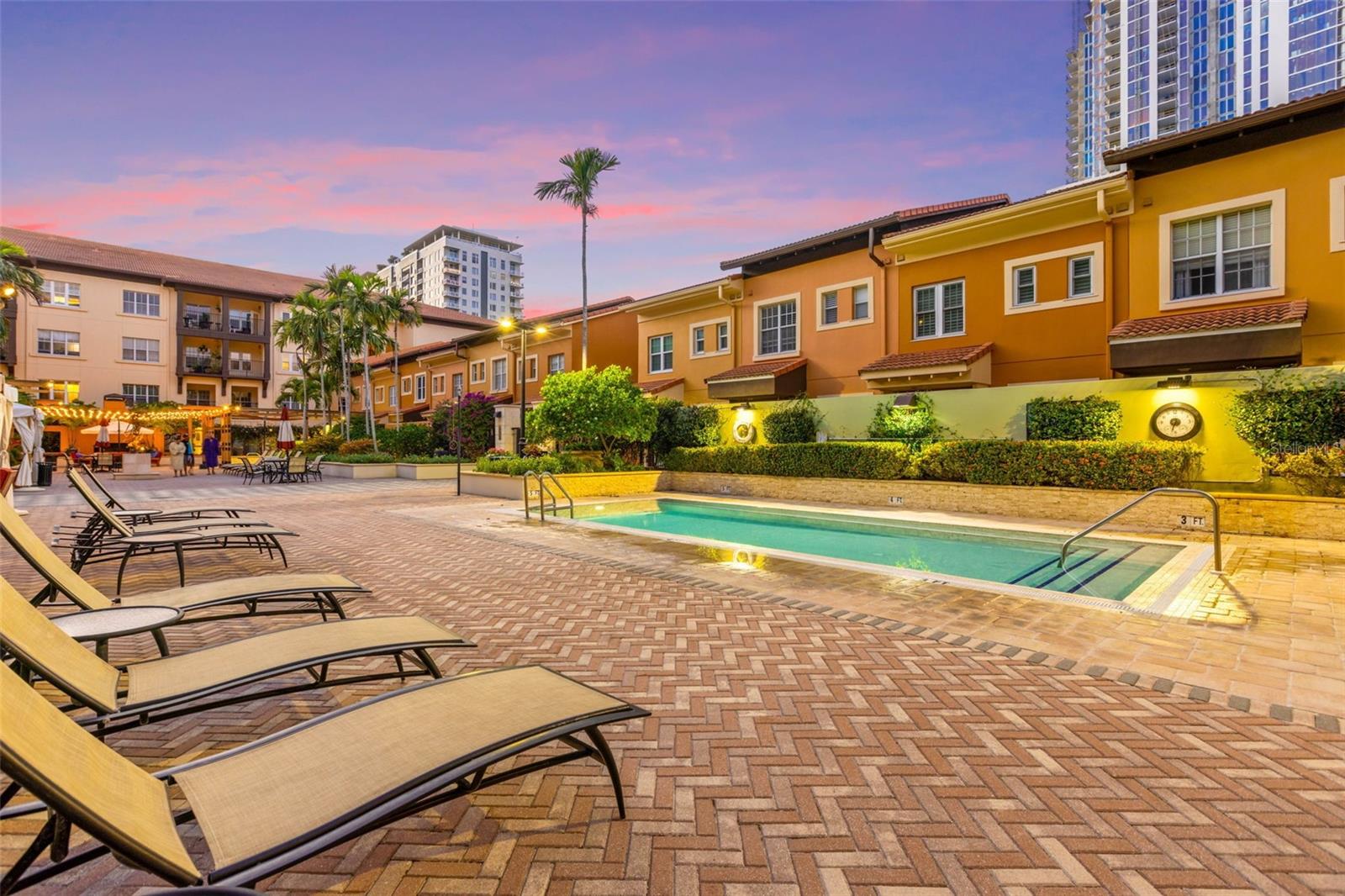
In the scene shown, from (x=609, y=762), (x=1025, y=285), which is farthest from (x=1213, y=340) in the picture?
(x=609, y=762)

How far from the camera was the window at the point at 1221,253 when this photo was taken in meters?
12.9

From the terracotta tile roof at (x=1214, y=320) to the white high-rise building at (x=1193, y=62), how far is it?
96416 millimetres

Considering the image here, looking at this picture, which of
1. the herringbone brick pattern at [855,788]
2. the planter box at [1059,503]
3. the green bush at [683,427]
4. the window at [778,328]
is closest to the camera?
the herringbone brick pattern at [855,788]

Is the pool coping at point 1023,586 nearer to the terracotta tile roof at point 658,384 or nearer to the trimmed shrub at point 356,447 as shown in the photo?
the terracotta tile roof at point 658,384

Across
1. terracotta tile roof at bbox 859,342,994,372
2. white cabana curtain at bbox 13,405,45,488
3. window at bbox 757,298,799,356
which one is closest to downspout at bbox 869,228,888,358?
terracotta tile roof at bbox 859,342,994,372

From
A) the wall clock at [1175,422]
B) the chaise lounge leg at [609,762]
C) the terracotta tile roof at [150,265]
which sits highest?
the terracotta tile roof at [150,265]

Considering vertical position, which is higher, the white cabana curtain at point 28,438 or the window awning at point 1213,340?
the window awning at point 1213,340

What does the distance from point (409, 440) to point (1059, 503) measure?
2781cm

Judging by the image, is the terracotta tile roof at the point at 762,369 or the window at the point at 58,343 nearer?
the terracotta tile roof at the point at 762,369

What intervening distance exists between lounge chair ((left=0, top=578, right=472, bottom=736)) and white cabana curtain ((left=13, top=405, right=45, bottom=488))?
19.4 metres

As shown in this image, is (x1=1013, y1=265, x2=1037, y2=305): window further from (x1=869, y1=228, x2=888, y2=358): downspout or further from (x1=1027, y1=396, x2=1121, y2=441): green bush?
(x1=869, y1=228, x2=888, y2=358): downspout

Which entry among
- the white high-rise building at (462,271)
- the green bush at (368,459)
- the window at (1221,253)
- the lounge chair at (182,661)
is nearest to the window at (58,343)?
the green bush at (368,459)

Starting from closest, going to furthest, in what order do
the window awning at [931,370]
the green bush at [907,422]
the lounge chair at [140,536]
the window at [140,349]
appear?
the lounge chair at [140,536], the window awning at [931,370], the green bush at [907,422], the window at [140,349]

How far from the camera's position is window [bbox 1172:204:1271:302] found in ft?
42.3
